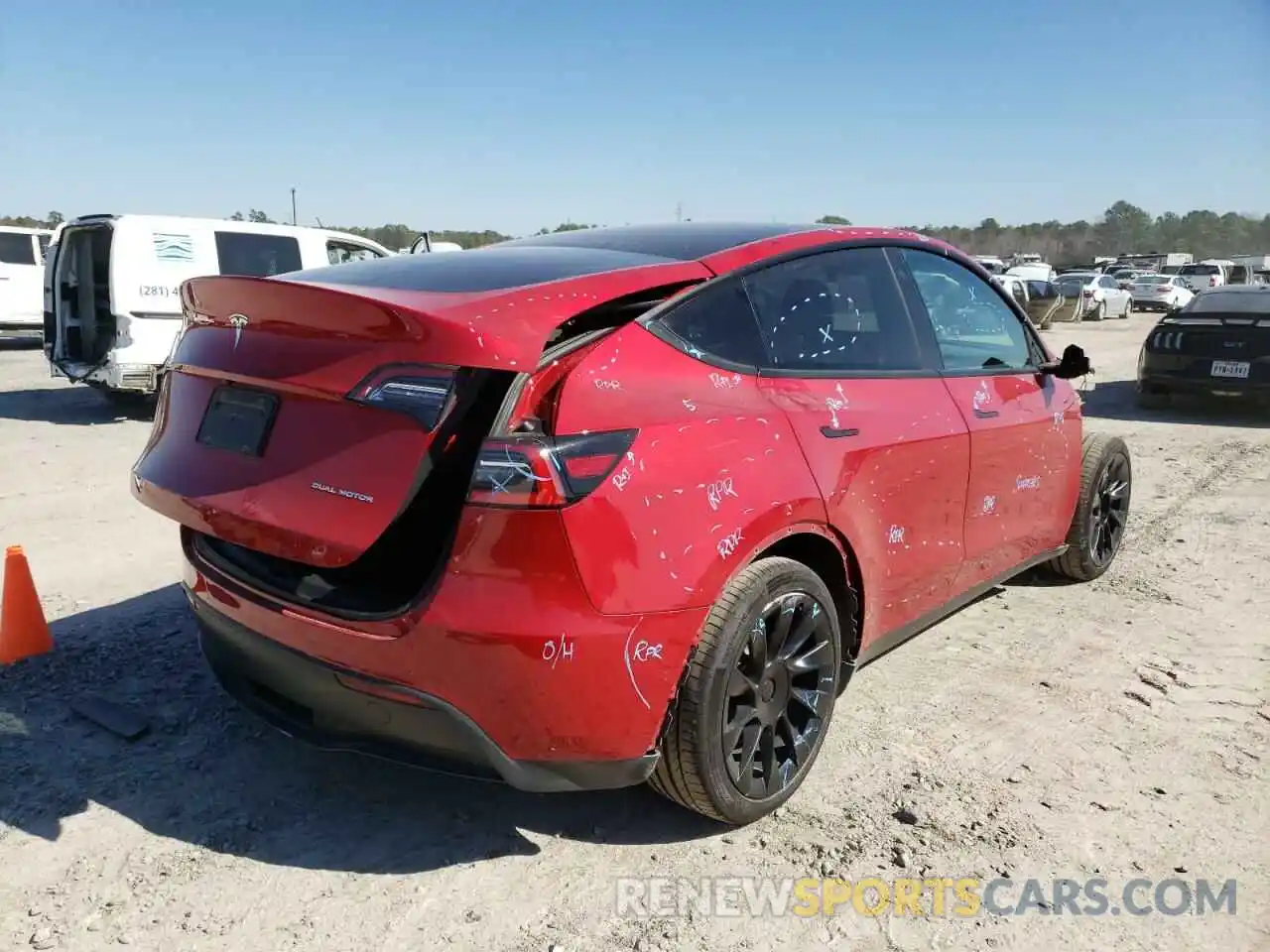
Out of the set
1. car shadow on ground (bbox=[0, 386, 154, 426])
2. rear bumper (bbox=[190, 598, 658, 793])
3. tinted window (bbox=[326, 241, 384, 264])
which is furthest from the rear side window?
rear bumper (bbox=[190, 598, 658, 793])

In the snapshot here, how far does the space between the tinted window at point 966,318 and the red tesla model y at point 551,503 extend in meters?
0.58

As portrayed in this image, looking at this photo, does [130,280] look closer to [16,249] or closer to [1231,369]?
[16,249]

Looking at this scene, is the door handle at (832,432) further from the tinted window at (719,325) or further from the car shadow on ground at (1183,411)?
the car shadow on ground at (1183,411)

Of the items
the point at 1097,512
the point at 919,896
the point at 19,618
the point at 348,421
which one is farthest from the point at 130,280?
A: the point at 919,896

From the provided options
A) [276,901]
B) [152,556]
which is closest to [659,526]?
[276,901]

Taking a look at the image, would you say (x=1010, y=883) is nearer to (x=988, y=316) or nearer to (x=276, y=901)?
(x=276, y=901)

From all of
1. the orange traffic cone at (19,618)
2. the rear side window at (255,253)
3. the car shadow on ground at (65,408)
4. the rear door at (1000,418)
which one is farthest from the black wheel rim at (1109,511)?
the car shadow on ground at (65,408)

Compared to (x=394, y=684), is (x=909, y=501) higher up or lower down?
higher up

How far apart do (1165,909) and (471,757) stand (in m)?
1.84

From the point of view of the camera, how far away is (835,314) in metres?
3.18

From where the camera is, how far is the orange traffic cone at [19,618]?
369 cm

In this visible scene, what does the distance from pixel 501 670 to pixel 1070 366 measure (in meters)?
3.26

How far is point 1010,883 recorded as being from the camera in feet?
8.33

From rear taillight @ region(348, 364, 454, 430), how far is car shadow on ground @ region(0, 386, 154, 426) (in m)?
8.83
